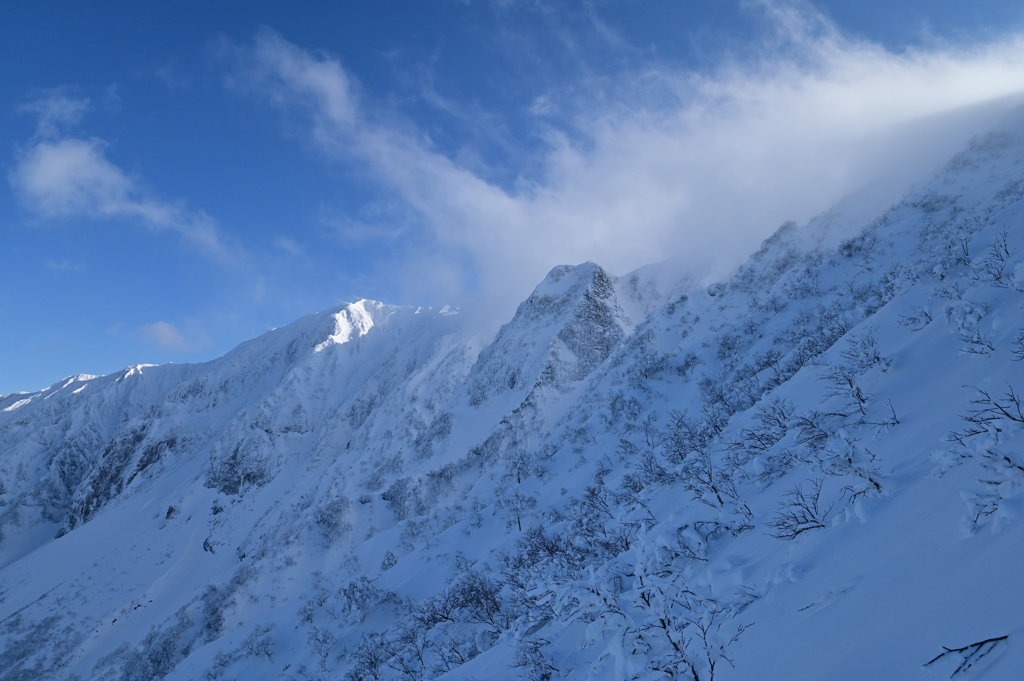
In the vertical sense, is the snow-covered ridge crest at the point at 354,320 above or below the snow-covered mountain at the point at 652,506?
above

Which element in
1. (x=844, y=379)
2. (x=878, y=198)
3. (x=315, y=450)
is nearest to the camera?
(x=844, y=379)

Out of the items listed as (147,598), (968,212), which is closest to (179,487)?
(147,598)

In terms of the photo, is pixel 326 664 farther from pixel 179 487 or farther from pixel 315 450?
pixel 179 487

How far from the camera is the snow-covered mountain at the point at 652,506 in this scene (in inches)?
135

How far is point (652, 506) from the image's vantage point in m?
10.3

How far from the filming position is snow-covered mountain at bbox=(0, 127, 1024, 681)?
3434mm

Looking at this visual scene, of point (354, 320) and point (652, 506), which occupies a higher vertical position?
point (354, 320)

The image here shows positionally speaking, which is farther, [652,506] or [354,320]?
[354,320]

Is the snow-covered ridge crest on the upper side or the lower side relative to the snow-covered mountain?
upper

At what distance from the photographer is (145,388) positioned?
100 meters

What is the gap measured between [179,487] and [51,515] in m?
34.1

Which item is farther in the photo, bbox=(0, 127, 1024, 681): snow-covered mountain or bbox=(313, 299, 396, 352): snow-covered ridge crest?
bbox=(313, 299, 396, 352): snow-covered ridge crest

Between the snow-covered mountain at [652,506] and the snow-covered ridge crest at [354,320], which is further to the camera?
the snow-covered ridge crest at [354,320]

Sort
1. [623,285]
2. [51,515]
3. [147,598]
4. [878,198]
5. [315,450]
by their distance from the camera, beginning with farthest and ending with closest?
[51,515], [315,450], [623,285], [147,598], [878,198]
